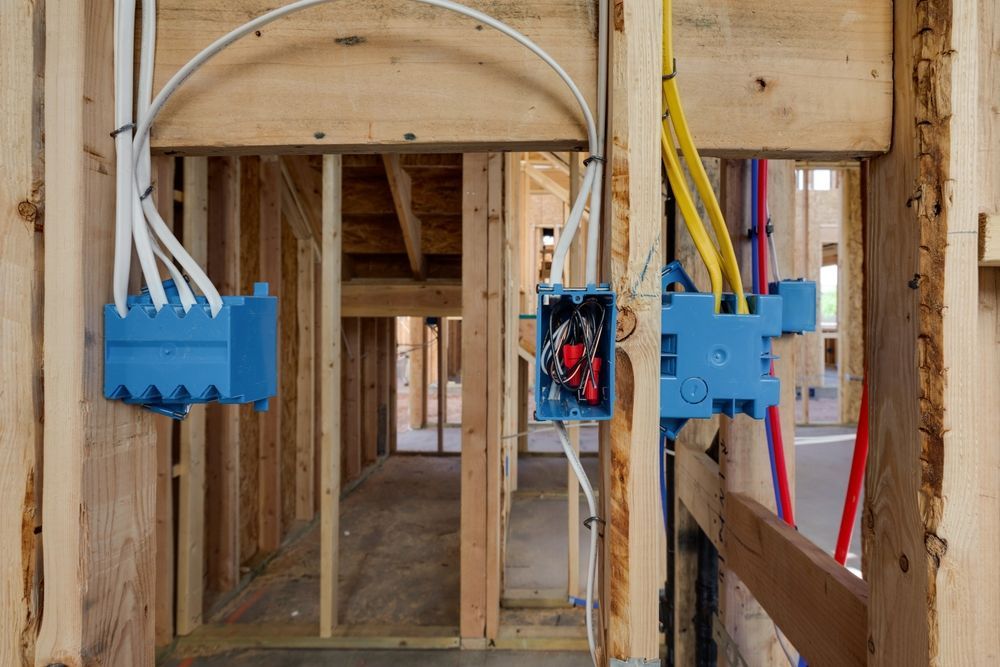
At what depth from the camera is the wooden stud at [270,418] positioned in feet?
9.27

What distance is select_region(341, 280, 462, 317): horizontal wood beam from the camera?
392 centimetres

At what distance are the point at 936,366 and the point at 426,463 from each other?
4.68 metres

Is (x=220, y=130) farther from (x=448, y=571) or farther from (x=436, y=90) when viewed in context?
(x=448, y=571)

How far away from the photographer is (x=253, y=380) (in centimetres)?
58

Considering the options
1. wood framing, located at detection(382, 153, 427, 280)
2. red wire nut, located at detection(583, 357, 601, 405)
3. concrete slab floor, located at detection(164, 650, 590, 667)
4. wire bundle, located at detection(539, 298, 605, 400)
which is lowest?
concrete slab floor, located at detection(164, 650, 590, 667)

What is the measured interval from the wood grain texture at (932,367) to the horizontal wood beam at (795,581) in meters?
0.06

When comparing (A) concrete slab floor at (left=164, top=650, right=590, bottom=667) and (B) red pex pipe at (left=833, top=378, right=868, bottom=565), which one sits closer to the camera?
(B) red pex pipe at (left=833, top=378, right=868, bottom=565)

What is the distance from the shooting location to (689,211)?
535 mm

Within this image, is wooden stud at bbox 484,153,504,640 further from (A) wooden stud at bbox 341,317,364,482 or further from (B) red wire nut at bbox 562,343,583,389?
(A) wooden stud at bbox 341,317,364,482

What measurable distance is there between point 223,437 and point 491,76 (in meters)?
2.45

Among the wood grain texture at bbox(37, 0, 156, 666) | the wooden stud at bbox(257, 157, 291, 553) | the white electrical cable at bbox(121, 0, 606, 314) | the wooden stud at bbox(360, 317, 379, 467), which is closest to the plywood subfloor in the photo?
the wooden stud at bbox(257, 157, 291, 553)

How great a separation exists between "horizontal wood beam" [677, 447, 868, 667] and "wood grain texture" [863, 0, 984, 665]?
62 mm

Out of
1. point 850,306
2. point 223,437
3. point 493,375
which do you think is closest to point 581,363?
point 493,375

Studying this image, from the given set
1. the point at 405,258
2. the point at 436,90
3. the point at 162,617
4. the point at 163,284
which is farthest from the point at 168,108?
the point at 405,258
